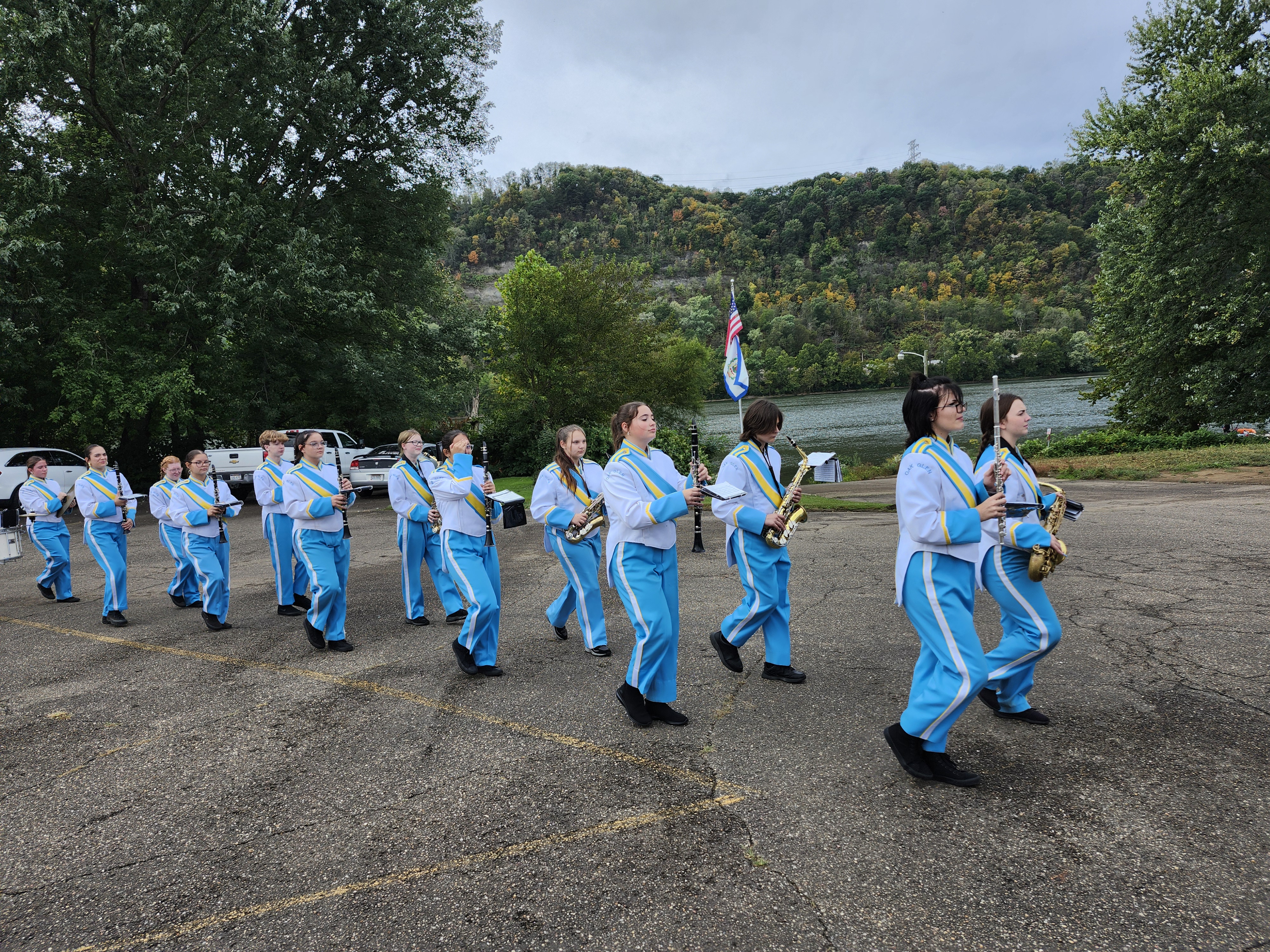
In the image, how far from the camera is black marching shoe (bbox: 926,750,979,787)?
12.2 ft

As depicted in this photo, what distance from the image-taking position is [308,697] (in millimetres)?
5703

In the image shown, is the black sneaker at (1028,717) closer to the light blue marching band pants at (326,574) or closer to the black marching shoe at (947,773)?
the black marching shoe at (947,773)

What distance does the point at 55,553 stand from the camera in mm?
9922

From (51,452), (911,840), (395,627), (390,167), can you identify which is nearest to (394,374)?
(390,167)

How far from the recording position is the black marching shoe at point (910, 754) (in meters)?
3.78

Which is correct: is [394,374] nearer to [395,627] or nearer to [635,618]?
[395,627]

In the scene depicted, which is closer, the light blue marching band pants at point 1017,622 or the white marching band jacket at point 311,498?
the light blue marching band pants at point 1017,622

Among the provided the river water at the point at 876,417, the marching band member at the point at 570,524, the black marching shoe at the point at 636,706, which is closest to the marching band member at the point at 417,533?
the marching band member at the point at 570,524

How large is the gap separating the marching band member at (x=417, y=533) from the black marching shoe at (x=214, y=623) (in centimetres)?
205

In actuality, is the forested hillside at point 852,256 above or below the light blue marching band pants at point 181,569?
above

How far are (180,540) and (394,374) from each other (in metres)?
15.5

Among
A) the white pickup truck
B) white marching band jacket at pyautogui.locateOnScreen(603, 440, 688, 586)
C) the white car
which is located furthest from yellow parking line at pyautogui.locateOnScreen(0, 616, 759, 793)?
the white pickup truck

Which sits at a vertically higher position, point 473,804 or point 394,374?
point 394,374

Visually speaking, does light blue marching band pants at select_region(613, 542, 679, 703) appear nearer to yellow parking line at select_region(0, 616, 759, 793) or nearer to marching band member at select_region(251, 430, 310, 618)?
yellow parking line at select_region(0, 616, 759, 793)
